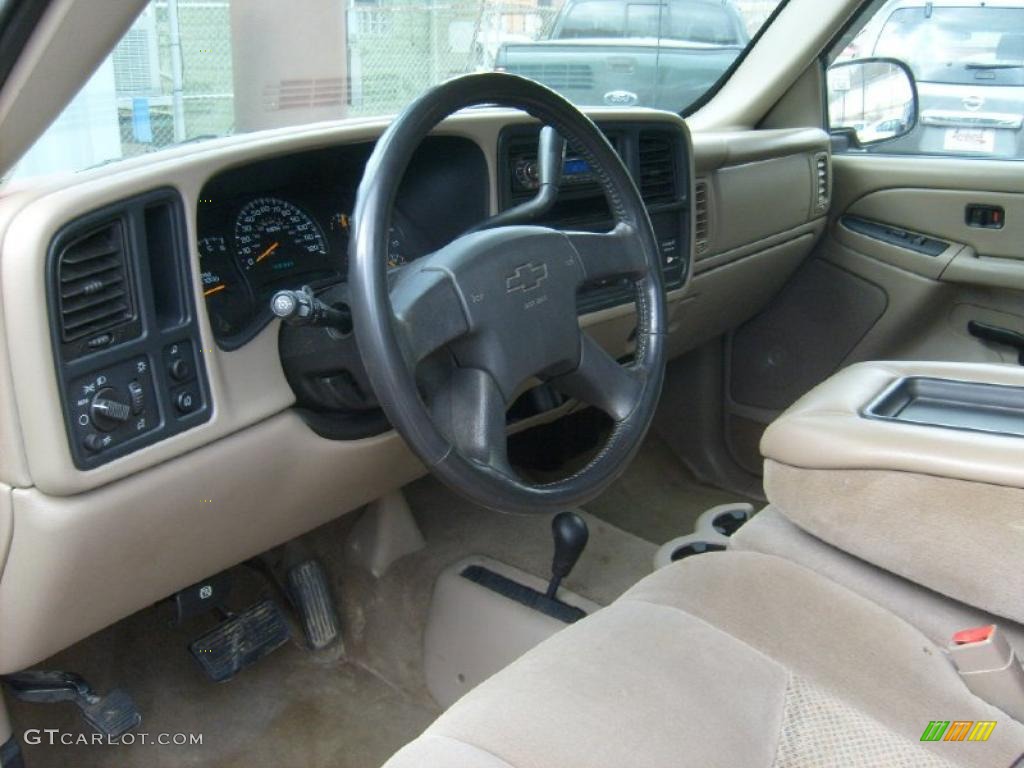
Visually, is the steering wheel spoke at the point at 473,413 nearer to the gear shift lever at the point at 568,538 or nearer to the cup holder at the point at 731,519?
the gear shift lever at the point at 568,538

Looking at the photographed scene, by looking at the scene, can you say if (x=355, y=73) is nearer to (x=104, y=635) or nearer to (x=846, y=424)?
(x=846, y=424)

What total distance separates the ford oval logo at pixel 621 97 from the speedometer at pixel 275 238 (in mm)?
930

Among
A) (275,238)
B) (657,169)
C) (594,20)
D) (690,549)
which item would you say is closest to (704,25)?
(594,20)

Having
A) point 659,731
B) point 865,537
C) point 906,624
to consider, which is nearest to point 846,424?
point 865,537

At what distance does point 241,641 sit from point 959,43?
6.74ft

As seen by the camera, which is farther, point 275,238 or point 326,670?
point 326,670

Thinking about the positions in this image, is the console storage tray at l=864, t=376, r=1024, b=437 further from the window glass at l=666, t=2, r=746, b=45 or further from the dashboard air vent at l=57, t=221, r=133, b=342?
the window glass at l=666, t=2, r=746, b=45

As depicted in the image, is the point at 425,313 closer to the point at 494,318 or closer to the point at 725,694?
the point at 494,318

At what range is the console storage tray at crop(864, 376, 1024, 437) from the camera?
129cm

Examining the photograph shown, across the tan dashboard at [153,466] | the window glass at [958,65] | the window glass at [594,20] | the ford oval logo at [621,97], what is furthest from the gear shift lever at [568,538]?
the window glass at [958,65]

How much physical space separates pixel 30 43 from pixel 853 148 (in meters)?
2.22

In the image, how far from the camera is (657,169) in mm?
2092

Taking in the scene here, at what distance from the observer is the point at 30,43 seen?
1.00 metres

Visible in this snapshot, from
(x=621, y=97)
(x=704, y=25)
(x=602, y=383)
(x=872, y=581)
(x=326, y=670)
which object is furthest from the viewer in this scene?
(x=704, y=25)
